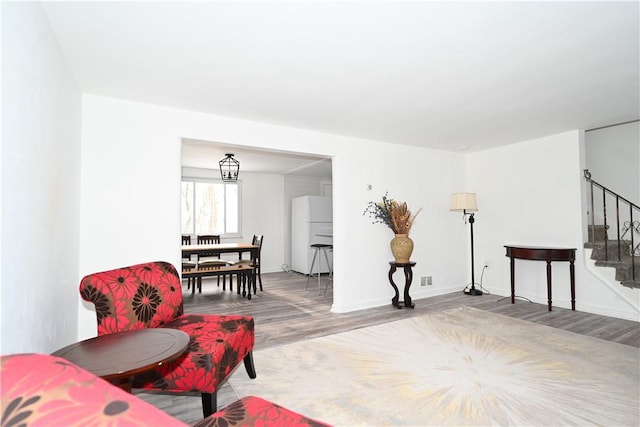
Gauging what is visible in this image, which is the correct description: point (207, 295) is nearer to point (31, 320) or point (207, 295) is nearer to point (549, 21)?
point (31, 320)

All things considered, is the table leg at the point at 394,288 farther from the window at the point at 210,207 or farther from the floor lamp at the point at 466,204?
the window at the point at 210,207

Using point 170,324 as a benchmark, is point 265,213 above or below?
above

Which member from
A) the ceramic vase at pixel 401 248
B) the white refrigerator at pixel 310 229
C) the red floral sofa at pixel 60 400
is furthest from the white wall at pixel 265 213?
the red floral sofa at pixel 60 400

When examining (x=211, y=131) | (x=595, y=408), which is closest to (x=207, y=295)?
(x=211, y=131)

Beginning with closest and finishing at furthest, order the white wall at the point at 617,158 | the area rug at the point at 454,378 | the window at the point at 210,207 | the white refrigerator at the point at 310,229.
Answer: the area rug at the point at 454,378 → the white wall at the point at 617,158 → the window at the point at 210,207 → the white refrigerator at the point at 310,229

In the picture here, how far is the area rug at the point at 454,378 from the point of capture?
2.05 meters

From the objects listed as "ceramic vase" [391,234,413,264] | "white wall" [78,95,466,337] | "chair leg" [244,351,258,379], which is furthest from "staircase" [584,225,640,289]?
"chair leg" [244,351,258,379]

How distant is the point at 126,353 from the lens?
1.50 metres

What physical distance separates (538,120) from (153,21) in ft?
13.6

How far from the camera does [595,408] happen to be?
2.09 metres

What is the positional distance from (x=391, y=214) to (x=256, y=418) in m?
3.74

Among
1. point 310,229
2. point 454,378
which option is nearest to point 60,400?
point 454,378

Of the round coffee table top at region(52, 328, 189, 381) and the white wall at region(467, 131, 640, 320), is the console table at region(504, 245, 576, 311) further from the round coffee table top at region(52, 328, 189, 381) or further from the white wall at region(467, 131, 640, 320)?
the round coffee table top at region(52, 328, 189, 381)

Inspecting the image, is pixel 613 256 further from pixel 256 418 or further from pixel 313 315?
pixel 256 418
